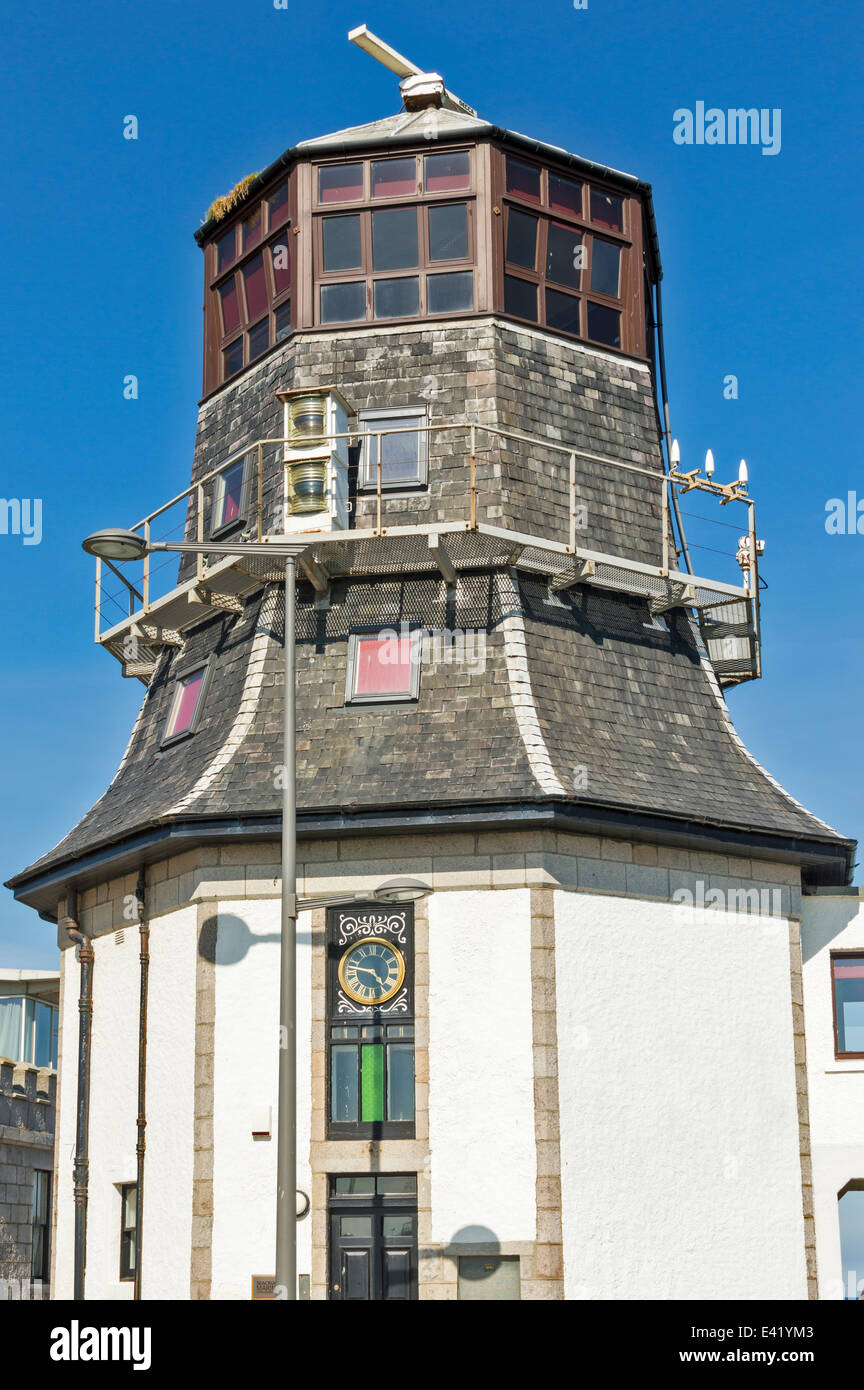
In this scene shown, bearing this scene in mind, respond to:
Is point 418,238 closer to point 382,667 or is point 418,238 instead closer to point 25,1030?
point 382,667

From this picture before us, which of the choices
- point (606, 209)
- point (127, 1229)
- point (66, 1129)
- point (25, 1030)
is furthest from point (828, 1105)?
point (25, 1030)

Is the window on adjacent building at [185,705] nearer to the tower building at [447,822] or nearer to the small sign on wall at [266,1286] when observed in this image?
the tower building at [447,822]

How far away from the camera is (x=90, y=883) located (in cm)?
2664

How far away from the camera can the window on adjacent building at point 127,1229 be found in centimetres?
2394

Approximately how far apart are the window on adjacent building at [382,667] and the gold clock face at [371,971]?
3.60 metres

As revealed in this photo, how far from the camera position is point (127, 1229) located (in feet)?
79.0

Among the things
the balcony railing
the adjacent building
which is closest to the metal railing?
the balcony railing

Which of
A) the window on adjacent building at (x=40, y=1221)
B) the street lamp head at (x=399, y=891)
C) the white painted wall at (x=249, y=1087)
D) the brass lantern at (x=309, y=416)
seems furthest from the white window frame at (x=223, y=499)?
the window on adjacent building at (x=40, y=1221)

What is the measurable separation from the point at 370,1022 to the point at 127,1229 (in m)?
4.65

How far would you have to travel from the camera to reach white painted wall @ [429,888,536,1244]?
21797 mm

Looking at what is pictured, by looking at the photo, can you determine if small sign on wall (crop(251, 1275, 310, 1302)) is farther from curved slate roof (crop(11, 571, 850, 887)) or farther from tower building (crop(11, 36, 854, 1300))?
curved slate roof (crop(11, 571, 850, 887))

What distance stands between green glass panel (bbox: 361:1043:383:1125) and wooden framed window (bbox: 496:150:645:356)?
11736 mm

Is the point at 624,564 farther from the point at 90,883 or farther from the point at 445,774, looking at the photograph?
the point at 90,883
